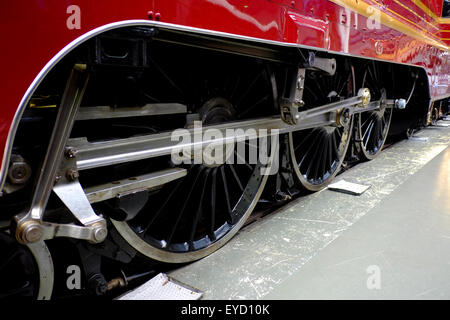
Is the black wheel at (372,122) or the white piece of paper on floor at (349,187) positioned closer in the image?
the white piece of paper on floor at (349,187)

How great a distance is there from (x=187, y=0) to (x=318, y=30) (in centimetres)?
89

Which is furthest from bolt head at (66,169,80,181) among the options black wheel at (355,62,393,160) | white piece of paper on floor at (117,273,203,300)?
black wheel at (355,62,393,160)

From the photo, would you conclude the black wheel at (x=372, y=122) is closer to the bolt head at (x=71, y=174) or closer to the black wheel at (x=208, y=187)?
the black wheel at (x=208, y=187)

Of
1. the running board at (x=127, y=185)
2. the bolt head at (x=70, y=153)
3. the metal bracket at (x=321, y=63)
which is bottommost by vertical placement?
the running board at (x=127, y=185)

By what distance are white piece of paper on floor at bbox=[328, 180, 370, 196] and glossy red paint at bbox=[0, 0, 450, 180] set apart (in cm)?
89

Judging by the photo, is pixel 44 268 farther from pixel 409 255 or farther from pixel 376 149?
pixel 376 149

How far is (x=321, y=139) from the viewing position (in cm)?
264

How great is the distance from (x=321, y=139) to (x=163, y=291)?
1.65 metres

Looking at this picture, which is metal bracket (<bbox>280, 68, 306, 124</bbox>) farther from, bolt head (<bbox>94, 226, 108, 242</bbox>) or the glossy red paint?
bolt head (<bbox>94, 226, 108, 242</bbox>)

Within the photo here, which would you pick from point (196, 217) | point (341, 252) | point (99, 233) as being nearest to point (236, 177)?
point (196, 217)

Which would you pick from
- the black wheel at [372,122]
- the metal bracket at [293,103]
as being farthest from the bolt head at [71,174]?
the black wheel at [372,122]

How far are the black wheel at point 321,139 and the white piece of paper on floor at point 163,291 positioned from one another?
1.19m

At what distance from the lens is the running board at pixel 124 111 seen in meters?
1.21
